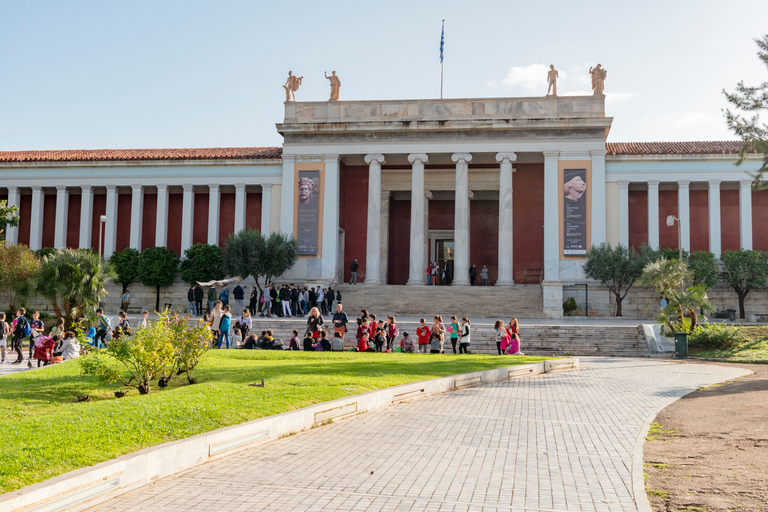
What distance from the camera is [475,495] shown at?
5.46 metres

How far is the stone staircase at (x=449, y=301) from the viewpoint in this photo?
3002cm

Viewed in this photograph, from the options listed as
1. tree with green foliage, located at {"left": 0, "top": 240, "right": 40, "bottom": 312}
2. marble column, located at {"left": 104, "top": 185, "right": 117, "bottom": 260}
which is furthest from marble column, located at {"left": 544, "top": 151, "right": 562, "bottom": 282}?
marble column, located at {"left": 104, "top": 185, "right": 117, "bottom": 260}

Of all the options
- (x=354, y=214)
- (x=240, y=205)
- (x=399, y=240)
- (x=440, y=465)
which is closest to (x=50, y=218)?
(x=240, y=205)

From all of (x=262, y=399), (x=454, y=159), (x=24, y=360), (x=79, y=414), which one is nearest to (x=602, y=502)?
(x=262, y=399)

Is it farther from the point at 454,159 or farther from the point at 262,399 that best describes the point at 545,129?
the point at 262,399

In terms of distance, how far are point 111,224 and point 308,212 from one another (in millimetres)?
11010

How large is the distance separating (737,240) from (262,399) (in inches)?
1250

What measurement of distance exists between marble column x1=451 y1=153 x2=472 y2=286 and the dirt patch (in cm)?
2202

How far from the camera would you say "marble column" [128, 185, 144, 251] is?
118ft

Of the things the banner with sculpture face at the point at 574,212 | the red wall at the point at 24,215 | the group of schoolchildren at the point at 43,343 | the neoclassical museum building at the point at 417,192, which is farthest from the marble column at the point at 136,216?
the banner with sculpture face at the point at 574,212

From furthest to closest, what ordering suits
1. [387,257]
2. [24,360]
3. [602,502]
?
1. [387,257]
2. [24,360]
3. [602,502]

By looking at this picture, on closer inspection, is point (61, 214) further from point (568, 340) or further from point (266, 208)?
point (568, 340)

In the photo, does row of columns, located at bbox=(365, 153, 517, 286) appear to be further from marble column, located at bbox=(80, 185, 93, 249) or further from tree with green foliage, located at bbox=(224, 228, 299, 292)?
marble column, located at bbox=(80, 185, 93, 249)

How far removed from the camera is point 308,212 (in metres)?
34.6
